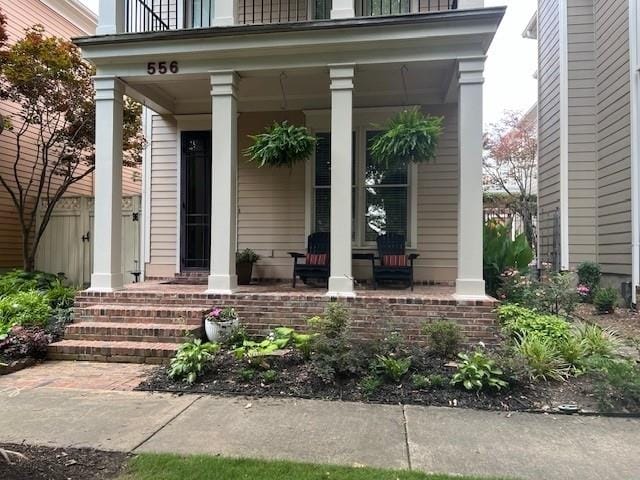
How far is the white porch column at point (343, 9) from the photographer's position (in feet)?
20.1

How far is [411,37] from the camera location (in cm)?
596

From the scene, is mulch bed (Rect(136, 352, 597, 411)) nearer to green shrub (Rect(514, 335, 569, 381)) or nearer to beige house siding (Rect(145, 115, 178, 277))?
green shrub (Rect(514, 335, 569, 381))

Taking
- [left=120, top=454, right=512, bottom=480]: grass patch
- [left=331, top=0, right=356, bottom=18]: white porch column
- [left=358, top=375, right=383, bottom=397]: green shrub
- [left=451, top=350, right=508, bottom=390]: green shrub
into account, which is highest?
[left=331, top=0, right=356, bottom=18]: white porch column

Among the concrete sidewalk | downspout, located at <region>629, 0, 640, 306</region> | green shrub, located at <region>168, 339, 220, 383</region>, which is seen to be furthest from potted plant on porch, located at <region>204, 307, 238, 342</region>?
downspout, located at <region>629, 0, 640, 306</region>

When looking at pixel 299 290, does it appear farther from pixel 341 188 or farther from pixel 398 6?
pixel 398 6

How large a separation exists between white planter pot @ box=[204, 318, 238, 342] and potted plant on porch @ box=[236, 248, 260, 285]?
2131 millimetres

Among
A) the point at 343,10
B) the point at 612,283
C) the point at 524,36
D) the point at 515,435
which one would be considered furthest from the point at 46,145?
the point at 524,36

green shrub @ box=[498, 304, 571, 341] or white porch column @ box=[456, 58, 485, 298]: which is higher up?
white porch column @ box=[456, 58, 485, 298]

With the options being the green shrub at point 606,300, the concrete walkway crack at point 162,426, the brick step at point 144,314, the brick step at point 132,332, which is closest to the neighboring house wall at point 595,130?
the green shrub at point 606,300

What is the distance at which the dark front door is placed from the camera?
28.1 feet

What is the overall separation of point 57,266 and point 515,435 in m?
9.37

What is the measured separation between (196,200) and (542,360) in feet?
20.5

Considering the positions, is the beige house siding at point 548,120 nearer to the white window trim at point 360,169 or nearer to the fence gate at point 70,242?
the white window trim at point 360,169

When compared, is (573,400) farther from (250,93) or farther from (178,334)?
(250,93)
